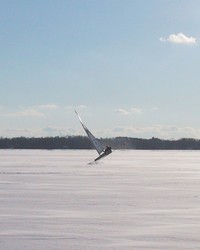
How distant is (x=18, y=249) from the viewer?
25.7 ft

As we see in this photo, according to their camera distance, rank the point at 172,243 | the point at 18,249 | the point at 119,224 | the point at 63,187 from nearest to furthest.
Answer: the point at 18,249, the point at 172,243, the point at 119,224, the point at 63,187

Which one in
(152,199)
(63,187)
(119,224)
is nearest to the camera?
(119,224)

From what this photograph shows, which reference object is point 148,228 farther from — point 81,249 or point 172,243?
point 81,249

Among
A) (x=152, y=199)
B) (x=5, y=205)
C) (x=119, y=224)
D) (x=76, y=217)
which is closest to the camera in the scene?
(x=119, y=224)

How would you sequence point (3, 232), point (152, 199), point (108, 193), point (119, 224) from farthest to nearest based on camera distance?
point (108, 193), point (152, 199), point (119, 224), point (3, 232)

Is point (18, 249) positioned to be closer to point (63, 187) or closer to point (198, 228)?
point (198, 228)

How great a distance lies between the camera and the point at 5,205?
13.2 m

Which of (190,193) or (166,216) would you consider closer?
(166,216)

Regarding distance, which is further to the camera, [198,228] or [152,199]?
[152,199]

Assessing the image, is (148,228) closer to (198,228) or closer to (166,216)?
(198,228)

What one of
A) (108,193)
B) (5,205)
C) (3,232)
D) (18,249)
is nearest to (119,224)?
(3,232)

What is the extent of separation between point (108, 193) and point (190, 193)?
93.2 inches

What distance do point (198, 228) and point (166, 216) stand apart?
1590 mm

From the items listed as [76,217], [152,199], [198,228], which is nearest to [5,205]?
[76,217]
